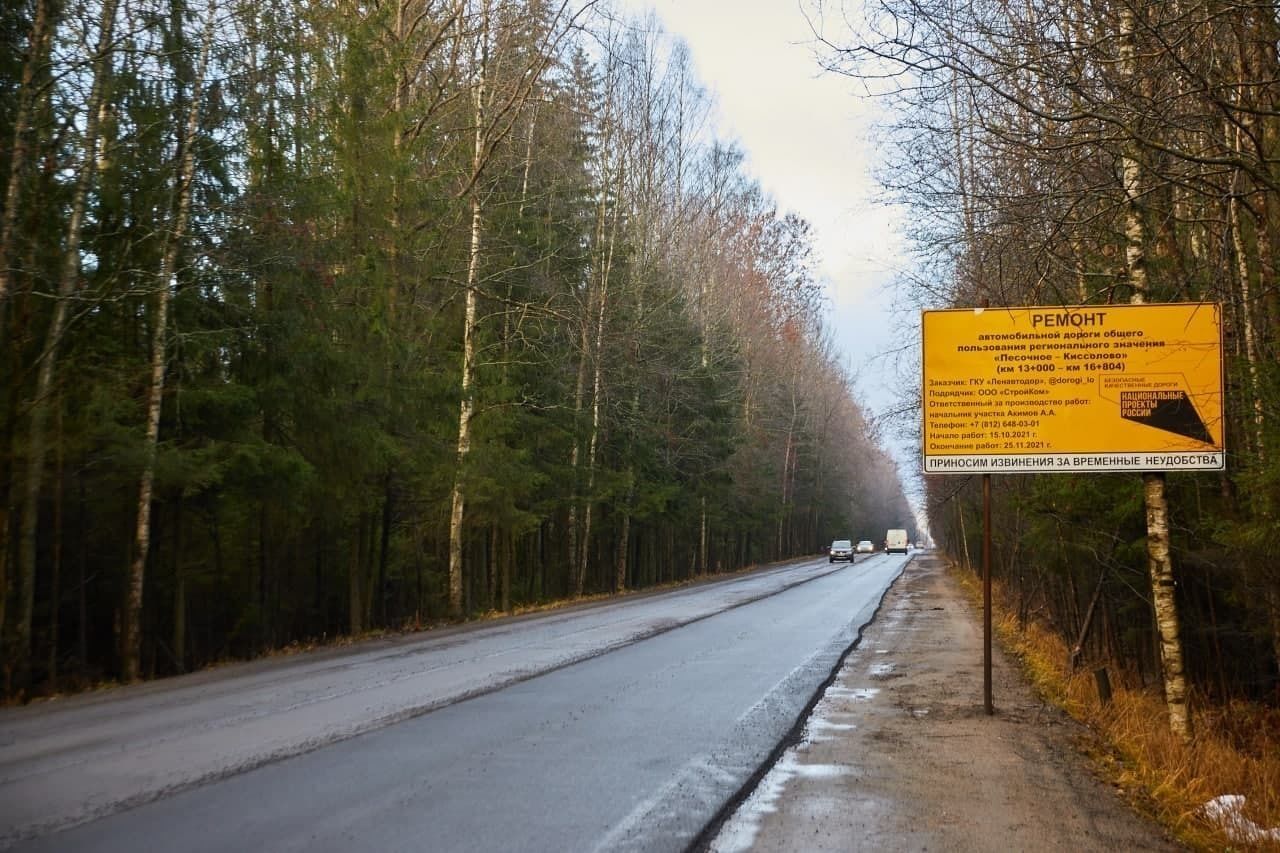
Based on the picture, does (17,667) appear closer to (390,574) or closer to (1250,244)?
(390,574)

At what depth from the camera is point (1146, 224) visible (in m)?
10.1

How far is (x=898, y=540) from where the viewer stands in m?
103

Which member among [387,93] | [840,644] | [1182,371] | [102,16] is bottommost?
[840,644]

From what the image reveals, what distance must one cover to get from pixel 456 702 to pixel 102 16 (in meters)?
9.75

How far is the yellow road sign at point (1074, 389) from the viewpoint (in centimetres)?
980

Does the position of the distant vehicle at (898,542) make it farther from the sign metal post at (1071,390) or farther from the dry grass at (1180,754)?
the sign metal post at (1071,390)

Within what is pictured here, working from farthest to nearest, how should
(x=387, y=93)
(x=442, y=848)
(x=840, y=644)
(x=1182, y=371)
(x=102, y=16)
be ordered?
(x=387, y=93), (x=840, y=644), (x=102, y=16), (x=1182, y=371), (x=442, y=848)

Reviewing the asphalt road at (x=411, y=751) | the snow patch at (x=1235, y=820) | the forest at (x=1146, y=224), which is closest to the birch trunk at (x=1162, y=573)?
the forest at (x=1146, y=224)

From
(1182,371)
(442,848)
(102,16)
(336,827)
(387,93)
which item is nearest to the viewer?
(442,848)

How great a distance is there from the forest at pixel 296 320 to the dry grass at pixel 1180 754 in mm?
9051

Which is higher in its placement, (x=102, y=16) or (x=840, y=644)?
(x=102, y=16)

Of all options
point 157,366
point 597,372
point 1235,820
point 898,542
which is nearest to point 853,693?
point 1235,820

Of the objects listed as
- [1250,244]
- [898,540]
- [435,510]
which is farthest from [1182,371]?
[898,540]

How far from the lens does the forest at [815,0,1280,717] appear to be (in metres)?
6.58
